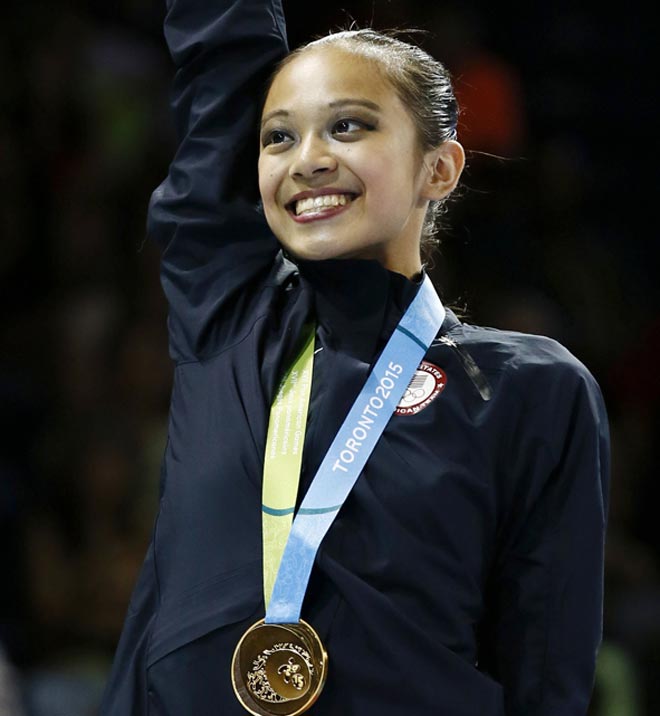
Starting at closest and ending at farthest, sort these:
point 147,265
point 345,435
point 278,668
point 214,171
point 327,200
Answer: point 278,668 → point 345,435 → point 327,200 → point 214,171 → point 147,265

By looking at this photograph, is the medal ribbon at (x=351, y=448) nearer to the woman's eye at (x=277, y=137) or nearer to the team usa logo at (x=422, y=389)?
the team usa logo at (x=422, y=389)

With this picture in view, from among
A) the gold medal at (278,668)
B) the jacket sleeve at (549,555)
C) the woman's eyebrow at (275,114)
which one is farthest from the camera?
the woman's eyebrow at (275,114)

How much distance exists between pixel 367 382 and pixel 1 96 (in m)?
2.99

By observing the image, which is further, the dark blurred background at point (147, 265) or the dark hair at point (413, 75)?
the dark blurred background at point (147, 265)

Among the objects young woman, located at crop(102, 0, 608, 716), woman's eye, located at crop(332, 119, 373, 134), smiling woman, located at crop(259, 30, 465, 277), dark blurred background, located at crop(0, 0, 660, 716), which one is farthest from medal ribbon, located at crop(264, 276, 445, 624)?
dark blurred background, located at crop(0, 0, 660, 716)

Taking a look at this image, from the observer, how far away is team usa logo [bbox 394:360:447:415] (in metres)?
1.87

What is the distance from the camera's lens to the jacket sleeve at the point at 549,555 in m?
1.86

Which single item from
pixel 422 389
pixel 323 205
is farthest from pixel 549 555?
pixel 323 205

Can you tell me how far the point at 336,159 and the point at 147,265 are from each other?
2529mm

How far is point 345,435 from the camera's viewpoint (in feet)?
6.02

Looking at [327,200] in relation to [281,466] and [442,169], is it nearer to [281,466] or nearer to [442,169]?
[442,169]

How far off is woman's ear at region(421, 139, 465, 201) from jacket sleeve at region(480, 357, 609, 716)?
0.34 metres

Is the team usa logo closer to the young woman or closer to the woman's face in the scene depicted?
the young woman

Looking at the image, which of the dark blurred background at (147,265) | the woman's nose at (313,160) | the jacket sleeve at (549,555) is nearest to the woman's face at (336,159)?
the woman's nose at (313,160)
